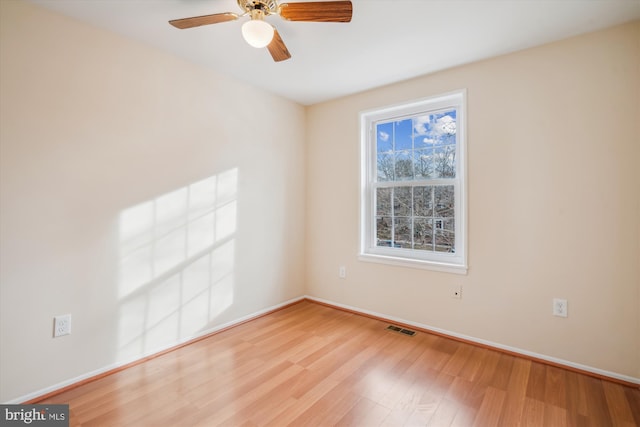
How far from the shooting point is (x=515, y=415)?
1730mm

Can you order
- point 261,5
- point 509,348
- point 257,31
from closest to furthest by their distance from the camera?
point 257,31 → point 261,5 → point 509,348

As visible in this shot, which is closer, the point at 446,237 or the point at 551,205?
the point at 551,205

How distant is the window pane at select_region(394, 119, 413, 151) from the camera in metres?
3.13

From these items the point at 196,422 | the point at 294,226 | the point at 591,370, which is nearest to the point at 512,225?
the point at 591,370

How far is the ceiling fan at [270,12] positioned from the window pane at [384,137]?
69.3 inches

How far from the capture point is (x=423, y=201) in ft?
9.92

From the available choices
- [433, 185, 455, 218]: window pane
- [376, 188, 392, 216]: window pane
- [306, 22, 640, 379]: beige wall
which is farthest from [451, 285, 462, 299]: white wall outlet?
[376, 188, 392, 216]: window pane

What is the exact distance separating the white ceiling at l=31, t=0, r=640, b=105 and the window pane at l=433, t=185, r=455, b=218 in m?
1.09

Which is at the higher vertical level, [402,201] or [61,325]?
[402,201]

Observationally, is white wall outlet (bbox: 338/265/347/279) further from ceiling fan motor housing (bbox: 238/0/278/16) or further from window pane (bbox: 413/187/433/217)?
ceiling fan motor housing (bbox: 238/0/278/16)

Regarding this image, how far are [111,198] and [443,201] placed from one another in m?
2.76

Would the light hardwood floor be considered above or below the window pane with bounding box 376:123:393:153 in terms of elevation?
below

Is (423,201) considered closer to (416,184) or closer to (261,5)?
(416,184)

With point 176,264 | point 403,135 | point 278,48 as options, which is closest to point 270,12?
point 278,48
